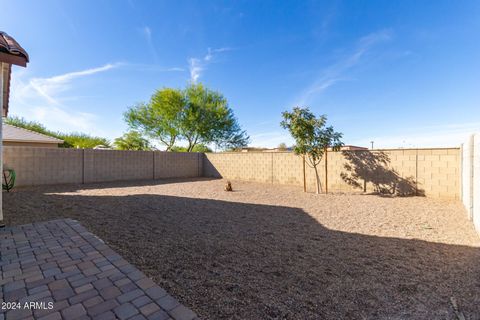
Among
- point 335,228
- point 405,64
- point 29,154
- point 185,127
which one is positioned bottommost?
point 335,228

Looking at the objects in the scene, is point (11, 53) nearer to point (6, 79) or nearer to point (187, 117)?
point (6, 79)

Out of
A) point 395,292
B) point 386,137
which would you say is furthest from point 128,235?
point 386,137

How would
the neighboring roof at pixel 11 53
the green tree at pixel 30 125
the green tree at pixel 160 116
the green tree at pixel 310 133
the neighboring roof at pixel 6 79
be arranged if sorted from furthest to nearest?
the green tree at pixel 30 125
the green tree at pixel 160 116
the green tree at pixel 310 133
the neighboring roof at pixel 6 79
the neighboring roof at pixel 11 53

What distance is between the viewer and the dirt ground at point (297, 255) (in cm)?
187

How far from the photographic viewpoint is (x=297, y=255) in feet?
9.50

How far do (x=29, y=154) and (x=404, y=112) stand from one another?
20952 mm

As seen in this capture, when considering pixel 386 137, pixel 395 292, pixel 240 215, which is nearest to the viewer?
pixel 395 292

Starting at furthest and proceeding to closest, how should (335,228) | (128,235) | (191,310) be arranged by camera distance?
(335,228) < (128,235) < (191,310)

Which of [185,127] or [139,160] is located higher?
[185,127]

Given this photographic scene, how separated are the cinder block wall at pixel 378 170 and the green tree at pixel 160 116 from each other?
1045 centimetres

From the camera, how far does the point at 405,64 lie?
31.6ft

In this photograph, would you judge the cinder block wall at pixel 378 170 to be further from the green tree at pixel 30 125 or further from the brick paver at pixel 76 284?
the green tree at pixel 30 125

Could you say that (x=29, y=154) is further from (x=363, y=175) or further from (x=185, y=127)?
(x=363, y=175)

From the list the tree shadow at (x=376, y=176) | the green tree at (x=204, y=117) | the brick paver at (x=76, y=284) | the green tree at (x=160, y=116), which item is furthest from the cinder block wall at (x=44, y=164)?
the tree shadow at (x=376, y=176)
